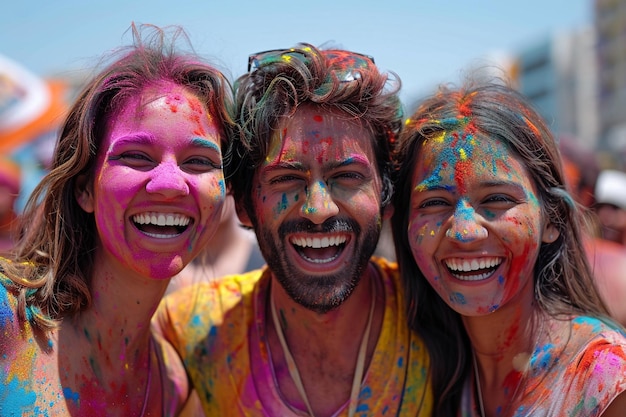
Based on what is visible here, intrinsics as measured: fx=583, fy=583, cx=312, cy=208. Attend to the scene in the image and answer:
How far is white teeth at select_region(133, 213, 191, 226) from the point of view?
2115 millimetres

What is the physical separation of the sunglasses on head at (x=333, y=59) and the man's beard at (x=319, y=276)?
641 millimetres

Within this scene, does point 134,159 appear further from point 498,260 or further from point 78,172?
point 498,260

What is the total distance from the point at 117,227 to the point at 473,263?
132cm

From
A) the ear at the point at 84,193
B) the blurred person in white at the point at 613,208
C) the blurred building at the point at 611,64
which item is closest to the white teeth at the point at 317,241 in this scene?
the ear at the point at 84,193

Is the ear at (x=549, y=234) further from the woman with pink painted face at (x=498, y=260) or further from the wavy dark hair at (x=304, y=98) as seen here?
the wavy dark hair at (x=304, y=98)

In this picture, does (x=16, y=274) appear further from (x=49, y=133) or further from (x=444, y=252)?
(x=49, y=133)

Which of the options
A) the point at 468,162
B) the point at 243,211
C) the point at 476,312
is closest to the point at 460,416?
the point at 476,312

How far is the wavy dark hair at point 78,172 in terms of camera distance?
209 cm

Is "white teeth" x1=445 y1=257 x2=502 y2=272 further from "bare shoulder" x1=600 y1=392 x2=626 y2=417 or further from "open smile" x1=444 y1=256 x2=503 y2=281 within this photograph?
"bare shoulder" x1=600 y1=392 x2=626 y2=417

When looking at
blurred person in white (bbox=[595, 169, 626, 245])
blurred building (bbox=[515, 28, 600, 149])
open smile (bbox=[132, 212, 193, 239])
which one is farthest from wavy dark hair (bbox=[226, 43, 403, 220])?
blurred building (bbox=[515, 28, 600, 149])

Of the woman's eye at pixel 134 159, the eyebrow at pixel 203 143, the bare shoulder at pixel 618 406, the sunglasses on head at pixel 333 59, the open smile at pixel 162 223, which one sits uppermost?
the sunglasses on head at pixel 333 59

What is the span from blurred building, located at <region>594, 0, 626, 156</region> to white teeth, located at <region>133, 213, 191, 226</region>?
4404 cm

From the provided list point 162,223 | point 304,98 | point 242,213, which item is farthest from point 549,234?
point 162,223

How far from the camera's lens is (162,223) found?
213 cm
